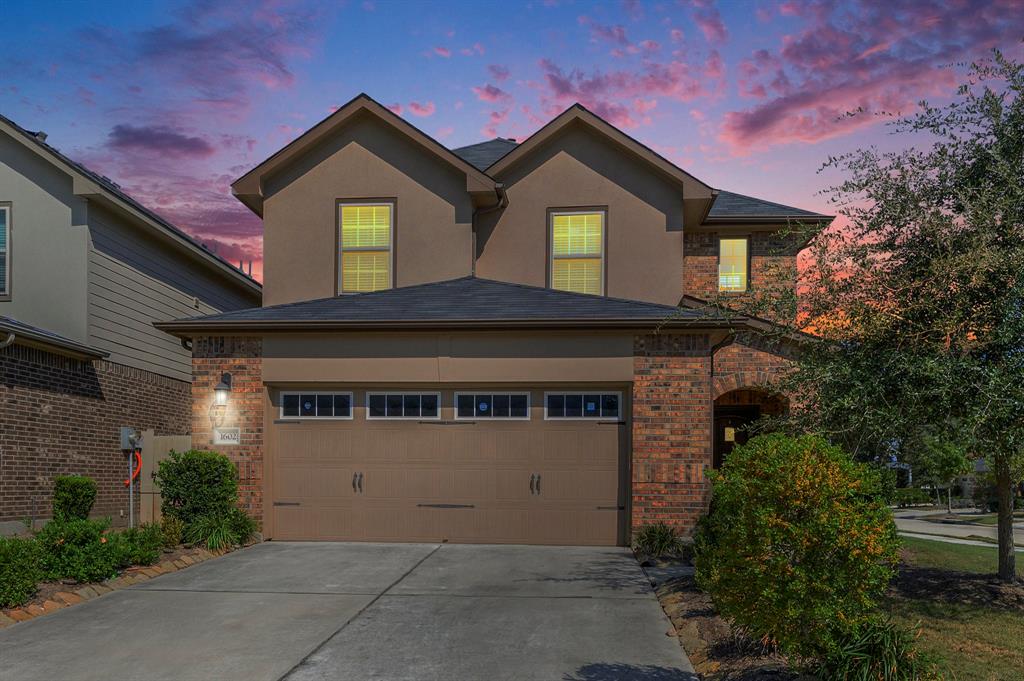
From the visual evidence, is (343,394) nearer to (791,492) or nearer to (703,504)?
(703,504)

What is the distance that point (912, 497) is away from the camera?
33188mm

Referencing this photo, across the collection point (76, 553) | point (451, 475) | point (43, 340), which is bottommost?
point (76, 553)

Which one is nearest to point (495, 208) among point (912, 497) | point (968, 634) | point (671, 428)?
point (671, 428)

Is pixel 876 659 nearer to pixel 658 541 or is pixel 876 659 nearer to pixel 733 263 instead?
pixel 658 541

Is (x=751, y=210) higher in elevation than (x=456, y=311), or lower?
higher

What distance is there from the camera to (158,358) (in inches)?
727

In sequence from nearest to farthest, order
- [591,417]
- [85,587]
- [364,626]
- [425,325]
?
[364,626]
[85,587]
[425,325]
[591,417]

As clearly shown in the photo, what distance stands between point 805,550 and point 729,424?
42.7ft

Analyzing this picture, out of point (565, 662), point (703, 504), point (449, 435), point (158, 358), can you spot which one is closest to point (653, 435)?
point (703, 504)

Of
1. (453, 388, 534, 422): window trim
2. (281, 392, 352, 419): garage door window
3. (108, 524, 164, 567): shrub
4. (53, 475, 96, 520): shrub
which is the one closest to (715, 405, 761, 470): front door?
(453, 388, 534, 422): window trim

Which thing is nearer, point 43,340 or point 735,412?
point 43,340

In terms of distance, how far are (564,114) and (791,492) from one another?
1166 centimetres

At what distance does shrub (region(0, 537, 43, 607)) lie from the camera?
832 cm

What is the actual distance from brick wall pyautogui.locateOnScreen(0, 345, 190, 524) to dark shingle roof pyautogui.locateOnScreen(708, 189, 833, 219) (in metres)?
13.6
